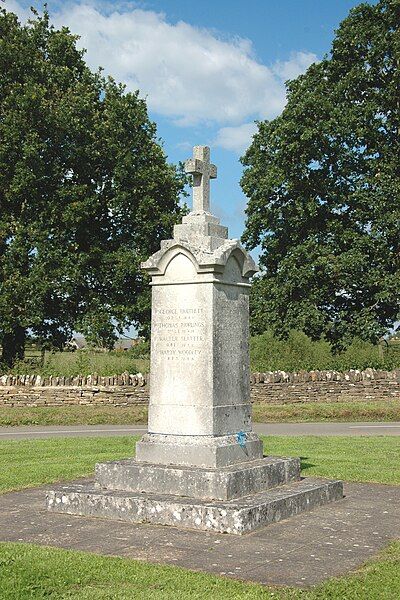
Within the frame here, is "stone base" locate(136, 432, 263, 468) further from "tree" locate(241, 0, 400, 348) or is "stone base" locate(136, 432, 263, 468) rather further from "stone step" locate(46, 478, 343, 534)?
"tree" locate(241, 0, 400, 348)

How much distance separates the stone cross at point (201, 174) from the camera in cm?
966

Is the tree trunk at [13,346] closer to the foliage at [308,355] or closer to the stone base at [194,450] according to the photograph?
the foliage at [308,355]

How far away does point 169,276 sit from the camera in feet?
30.4

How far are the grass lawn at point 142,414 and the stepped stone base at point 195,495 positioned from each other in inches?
465

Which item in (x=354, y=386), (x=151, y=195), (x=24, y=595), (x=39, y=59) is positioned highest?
(x=39, y=59)

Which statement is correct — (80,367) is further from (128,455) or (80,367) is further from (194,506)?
(194,506)

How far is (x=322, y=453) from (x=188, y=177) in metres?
19.2

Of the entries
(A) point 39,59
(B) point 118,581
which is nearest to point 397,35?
(A) point 39,59

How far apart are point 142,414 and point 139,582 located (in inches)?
599

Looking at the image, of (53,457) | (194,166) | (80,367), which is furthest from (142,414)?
(194,166)

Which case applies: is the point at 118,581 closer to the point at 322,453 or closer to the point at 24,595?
the point at 24,595

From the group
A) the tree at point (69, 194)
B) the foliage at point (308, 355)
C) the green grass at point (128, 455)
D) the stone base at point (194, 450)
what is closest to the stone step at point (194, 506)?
the stone base at point (194, 450)

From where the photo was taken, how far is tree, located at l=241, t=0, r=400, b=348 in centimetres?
2744

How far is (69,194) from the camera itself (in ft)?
90.1
